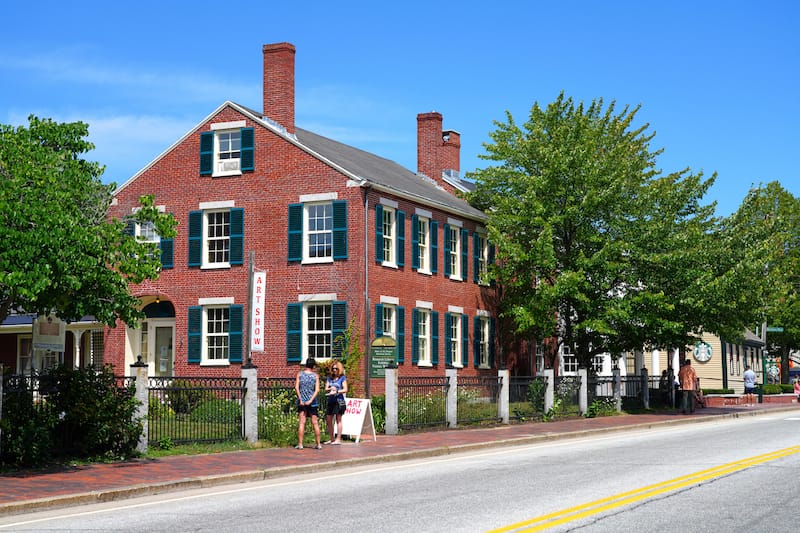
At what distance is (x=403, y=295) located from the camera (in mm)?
33719

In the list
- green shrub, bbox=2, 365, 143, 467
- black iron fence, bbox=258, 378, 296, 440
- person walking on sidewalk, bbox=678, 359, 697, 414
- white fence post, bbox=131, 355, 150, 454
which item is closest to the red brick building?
person walking on sidewalk, bbox=678, 359, 697, 414

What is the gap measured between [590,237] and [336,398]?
15513mm

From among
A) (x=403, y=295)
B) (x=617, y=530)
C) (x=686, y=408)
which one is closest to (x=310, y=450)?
(x=617, y=530)

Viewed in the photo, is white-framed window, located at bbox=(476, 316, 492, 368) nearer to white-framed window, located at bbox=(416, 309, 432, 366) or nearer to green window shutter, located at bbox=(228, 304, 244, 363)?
white-framed window, located at bbox=(416, 309, 432, 366)

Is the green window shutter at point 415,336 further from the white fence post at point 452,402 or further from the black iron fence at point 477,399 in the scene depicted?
the white fence post at point 452,402

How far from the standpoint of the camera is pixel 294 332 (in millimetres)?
32375

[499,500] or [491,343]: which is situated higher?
[491,343]

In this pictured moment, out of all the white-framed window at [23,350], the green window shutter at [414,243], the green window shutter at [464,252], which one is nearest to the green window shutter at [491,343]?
the green window shutter at [464,252]

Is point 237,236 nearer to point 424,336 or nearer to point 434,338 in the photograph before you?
point 424,336

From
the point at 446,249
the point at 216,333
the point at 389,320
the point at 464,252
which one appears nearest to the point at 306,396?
the point at 389,320

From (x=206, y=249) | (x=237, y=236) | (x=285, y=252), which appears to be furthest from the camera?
(x=206, y=249)

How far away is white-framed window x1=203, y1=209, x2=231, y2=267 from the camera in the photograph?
34.2 meters

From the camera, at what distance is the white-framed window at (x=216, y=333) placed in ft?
110

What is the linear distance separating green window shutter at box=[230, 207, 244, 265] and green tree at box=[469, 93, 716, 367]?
889 centimetres
